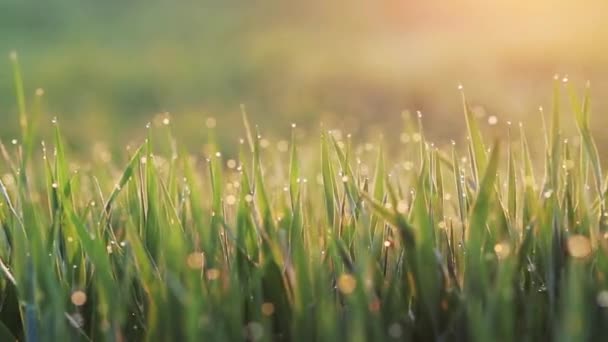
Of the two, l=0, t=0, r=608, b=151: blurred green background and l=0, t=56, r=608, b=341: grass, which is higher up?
l=0, t=0, r=608, b=151: blurred green background

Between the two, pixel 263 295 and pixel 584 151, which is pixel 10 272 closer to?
pixel 263 295

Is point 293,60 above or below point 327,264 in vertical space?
above

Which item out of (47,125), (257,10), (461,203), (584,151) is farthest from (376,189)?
(257,10)

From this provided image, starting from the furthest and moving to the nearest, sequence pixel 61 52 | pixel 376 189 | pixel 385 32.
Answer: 1. pixel 385 32
2. pixel 61 52
3. pixel 376 189

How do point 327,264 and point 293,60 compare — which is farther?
point 293,60

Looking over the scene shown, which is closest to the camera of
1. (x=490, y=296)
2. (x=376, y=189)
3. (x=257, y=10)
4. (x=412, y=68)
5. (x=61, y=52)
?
(x=490, y=296)

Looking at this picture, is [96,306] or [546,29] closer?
[96,306]
